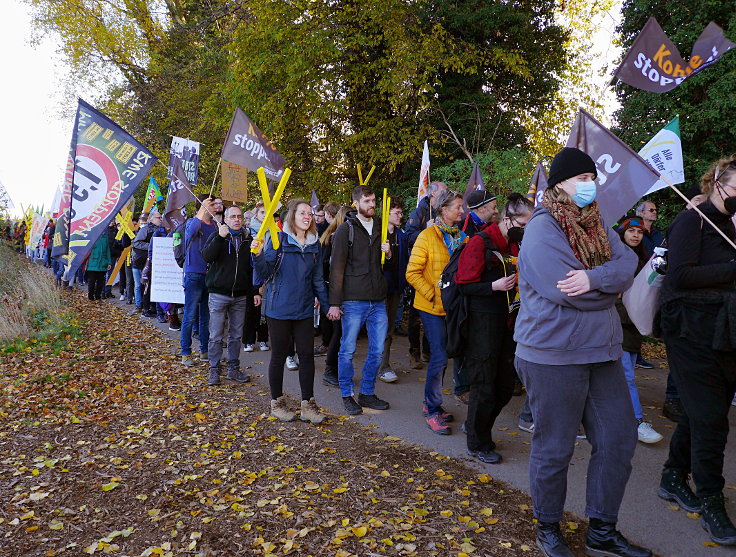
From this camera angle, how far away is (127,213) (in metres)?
14.0

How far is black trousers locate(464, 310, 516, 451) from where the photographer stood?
4.54 m

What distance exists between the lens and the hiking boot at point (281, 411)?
5.81 meters

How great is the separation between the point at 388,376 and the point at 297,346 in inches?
74.7

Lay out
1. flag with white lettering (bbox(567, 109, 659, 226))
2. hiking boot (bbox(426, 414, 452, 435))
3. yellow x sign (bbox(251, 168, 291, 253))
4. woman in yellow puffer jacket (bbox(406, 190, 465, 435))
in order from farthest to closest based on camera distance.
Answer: woman in yellow puffer jacket (bbox(406, 190, 465, 435)) < hiking boot (bbox(426, 414, 452, 435)) < yellow x sign (bbox(251, 168, 291, 253)) < flag with white lettering (bbox(567, 109, 659, 226))

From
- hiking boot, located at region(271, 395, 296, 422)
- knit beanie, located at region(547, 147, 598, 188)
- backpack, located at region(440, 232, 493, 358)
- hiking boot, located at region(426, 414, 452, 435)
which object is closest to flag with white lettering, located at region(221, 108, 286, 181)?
hiking boot, located at region(271, 395, 296, 422)

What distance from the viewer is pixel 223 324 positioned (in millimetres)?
7188

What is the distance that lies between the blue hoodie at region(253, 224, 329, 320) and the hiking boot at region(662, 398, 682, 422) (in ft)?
12.0

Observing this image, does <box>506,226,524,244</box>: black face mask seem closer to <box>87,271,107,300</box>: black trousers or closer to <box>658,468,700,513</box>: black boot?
<box>658,468,700,513</box>: black boot

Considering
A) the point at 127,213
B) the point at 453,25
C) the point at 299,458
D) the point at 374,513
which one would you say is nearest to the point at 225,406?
the point at 299,458

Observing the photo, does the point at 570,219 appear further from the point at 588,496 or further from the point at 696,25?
the point at 696,25

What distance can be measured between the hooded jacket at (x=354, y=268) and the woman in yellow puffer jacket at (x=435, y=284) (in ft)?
1.72

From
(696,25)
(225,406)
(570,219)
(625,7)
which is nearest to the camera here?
(570,219)

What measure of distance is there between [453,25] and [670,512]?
1369 cm

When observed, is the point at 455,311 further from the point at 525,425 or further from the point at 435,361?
the point at 525,425
